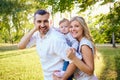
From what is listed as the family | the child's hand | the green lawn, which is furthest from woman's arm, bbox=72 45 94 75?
the green lawn

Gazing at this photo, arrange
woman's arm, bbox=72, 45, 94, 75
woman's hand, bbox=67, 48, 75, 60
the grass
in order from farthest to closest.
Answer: the grass → woman's arm, bbox=72, 45, 94, 75 → woman's hand, bbox=67, 48, 75, 60

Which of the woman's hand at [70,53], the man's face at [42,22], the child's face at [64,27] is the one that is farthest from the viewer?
the child's face at [64,27]

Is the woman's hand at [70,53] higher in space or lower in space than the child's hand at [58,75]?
higher

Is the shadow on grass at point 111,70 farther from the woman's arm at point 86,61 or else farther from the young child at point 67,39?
the woman's arm at point 86,61

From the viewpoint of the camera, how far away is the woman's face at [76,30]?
3.41 meters

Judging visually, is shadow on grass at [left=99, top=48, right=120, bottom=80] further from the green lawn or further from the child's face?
the child's face

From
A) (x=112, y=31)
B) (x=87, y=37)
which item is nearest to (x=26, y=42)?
(x=87, y=37)

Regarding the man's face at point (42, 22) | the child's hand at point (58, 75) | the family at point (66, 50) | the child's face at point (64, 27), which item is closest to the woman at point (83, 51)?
the family at point (66, 50)

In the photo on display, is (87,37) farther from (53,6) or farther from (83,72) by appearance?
(53,6)

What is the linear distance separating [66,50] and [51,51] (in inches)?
10.6

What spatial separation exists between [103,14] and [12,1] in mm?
27504

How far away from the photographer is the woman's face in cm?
341

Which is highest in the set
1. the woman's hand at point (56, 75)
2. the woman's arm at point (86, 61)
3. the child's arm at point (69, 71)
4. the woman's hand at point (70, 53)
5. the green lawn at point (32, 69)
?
the woman's hand at point (70, 53)

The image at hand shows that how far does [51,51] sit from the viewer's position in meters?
3.50
